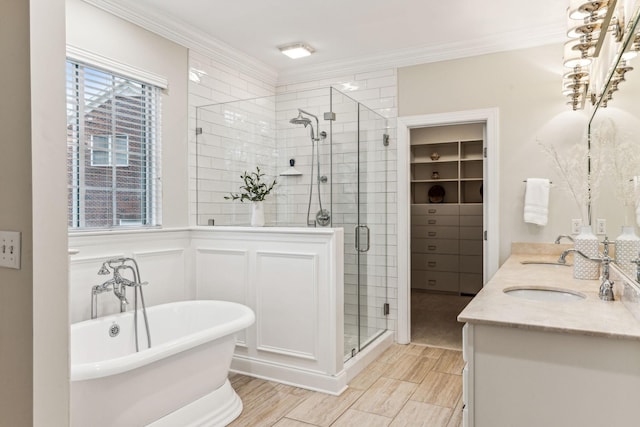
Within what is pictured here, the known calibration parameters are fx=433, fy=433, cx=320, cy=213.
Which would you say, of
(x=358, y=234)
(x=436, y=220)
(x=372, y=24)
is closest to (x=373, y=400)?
(x=358, y=234)

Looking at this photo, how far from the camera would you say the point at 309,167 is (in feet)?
10.9

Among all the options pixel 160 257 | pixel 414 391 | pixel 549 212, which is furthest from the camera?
pixel 549 212

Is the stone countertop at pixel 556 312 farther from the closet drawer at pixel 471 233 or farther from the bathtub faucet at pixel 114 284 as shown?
the closet drawer at pixel 471 233

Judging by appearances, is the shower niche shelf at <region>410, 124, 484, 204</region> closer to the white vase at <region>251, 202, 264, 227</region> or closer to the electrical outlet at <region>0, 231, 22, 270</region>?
the white vase at <region>251, 202, 264, 227</region>

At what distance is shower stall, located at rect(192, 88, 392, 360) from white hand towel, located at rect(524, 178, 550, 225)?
1264 mm

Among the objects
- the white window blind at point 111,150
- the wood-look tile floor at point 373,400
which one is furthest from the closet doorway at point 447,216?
the white window blind at point 111,150

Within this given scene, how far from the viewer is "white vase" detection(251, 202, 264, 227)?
A: 3.34 m

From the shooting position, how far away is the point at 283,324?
315 centimetres

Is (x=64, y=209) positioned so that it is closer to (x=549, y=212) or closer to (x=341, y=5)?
(x=341, y=5)

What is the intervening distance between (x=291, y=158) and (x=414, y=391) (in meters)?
1.92

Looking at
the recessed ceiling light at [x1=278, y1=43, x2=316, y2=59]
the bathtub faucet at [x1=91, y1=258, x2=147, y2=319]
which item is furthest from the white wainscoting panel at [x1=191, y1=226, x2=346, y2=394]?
the recessed ceiling light at [x1=278, y1=43, x2=316, y2=59]

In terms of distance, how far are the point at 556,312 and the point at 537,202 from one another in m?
1.98

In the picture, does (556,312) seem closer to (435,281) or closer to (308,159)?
(308,159)

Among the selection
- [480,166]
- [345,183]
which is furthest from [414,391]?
[480,166]
